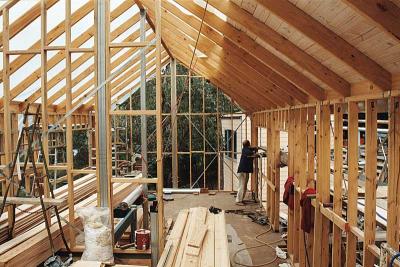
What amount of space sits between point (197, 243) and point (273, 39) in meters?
2.49

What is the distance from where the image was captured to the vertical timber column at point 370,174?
331 centimetres

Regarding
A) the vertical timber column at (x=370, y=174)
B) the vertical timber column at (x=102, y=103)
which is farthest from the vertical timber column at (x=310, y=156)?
the vertical timber column at (x=102, y=103)

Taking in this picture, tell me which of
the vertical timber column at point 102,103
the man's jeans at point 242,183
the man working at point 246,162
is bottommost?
the man's jeans at point 242,183

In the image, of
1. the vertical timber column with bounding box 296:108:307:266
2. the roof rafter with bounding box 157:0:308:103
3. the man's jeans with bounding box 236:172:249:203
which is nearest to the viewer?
the roof rafter with bounding box 157:0:308:103

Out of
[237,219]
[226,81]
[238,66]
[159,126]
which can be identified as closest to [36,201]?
[159,126]

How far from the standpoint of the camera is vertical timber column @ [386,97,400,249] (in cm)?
292

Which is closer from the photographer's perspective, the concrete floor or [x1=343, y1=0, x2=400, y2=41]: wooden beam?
[x1=343, y1=0, x2=400, y2=41]: wooden beam

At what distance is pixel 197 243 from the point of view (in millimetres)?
4590

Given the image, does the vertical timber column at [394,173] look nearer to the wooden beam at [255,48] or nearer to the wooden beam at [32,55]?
the wooden beam at [255,48]

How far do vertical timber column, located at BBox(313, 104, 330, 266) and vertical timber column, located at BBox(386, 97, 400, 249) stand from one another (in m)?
1.77

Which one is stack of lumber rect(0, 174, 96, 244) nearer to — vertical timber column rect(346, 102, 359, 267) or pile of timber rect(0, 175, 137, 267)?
pile of timber rect(0, 175, 137, 267)

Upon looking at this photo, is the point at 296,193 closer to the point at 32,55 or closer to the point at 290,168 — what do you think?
the point at 290,168

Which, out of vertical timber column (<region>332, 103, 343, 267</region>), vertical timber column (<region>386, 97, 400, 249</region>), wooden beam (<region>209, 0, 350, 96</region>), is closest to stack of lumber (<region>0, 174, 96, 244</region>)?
wooden beam (<region>209, 0, 350, 96</region>)

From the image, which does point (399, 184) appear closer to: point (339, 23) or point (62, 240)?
point (339, 23)
